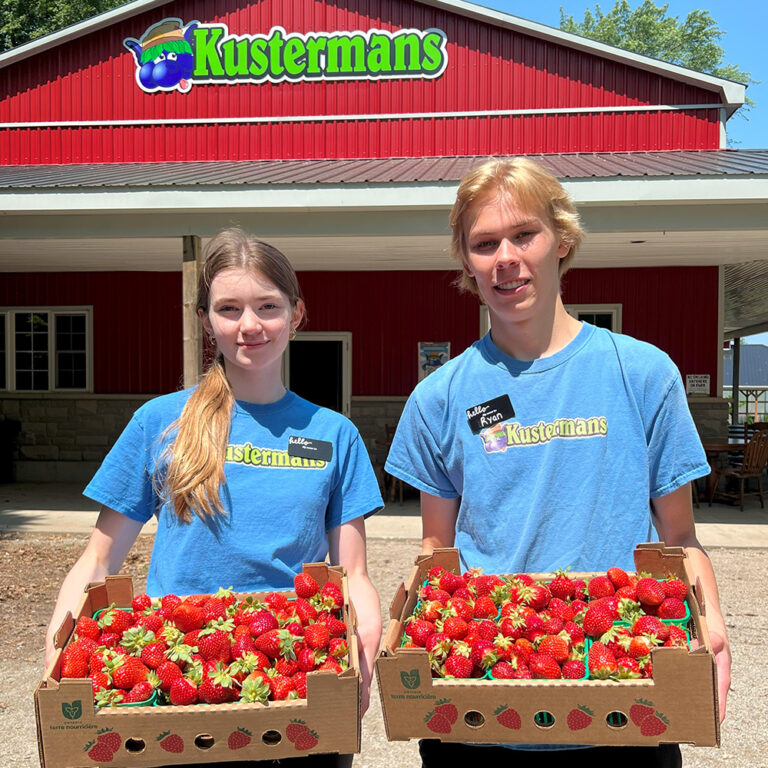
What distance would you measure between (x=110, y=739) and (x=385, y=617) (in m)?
4.07

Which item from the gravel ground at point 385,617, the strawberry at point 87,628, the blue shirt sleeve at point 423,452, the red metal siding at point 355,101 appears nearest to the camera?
the strawberry at point 87,628

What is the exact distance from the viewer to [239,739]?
138 cm

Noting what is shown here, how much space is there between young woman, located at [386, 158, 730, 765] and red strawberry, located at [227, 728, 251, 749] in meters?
0.47

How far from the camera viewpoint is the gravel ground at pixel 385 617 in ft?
11.6

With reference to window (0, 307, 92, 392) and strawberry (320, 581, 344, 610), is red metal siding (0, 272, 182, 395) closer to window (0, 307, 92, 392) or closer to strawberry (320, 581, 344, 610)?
window (0, 307, 92, 392)

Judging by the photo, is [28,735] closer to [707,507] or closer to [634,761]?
[634,761]

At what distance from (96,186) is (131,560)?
3733mm

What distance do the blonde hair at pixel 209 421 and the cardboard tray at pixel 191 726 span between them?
57cm

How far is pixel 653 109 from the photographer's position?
1192 centimetres

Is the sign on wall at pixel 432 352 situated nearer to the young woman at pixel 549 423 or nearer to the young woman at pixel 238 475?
the young woman at pixel 238 475

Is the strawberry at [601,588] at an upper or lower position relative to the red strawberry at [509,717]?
upper

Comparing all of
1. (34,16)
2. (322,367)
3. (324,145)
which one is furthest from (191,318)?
(34,16)

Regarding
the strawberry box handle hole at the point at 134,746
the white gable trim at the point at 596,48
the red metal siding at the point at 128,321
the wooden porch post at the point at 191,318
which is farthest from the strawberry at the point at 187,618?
the white gable trim at the point at 596,48

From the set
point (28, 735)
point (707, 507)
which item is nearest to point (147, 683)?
point (28, 735)
